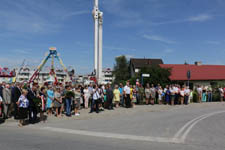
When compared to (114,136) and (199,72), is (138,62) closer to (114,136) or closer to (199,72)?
(199,72)

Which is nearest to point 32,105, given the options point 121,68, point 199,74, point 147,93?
point 147,93

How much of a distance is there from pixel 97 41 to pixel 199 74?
22.4m

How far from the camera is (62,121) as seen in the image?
1022 cm

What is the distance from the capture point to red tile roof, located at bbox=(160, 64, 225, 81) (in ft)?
127

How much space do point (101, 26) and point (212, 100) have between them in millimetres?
15185

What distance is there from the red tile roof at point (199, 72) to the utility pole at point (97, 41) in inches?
656

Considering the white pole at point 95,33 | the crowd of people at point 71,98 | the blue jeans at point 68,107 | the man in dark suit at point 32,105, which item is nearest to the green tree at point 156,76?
the white pole at point 95,33

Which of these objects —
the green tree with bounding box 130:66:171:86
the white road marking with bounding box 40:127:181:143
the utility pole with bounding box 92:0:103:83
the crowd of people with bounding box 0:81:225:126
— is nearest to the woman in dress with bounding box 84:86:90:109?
the crowd of people with bounding box 0:81:225:126

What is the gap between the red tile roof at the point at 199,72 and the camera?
3859 cm

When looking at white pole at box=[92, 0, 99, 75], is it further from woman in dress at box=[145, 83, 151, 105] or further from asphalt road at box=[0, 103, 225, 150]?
asphalt road at box=[0, 103, 225, 150]

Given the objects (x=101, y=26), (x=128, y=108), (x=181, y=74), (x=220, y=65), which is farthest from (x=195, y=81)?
(x=128, y=108)

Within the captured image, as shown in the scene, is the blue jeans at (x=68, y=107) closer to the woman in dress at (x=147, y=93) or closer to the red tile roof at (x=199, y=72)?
the woman in dress at (x=147, y=93)

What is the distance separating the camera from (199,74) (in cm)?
3947

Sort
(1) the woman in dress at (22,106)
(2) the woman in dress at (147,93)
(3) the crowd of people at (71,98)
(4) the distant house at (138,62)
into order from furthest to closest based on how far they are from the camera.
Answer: (4) the distant house at (138,62) < (2) the woman in dress at (147,93) < (3) the crowd of people at (71,98) < (1) the woman in dress at (22,106)
